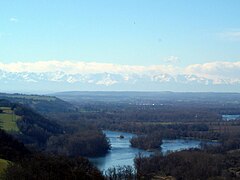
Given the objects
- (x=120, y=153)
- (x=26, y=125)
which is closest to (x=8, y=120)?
(x=26, y=125)

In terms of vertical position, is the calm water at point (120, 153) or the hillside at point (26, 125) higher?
the hillside at point (26, 125)

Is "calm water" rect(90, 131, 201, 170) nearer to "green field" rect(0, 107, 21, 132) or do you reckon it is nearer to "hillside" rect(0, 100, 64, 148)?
"hillside" rect(0, 100, 64, 148)

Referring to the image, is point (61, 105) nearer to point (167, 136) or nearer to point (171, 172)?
point (167, 136)

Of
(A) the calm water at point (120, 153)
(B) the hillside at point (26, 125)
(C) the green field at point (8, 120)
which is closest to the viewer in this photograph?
(A) the calm water at point (120, 153)

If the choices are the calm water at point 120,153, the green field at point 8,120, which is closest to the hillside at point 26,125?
the green field at point 8,120

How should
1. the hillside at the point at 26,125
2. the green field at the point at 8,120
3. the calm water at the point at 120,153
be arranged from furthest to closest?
the green field at the point at 8,120 < the hillside at the point at 26,125 < the calm water at the point at 120,153

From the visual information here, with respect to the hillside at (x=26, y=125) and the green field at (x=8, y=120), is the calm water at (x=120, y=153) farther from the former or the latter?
the green field at (x=8, y=120)

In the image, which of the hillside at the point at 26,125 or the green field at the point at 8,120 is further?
the green field at the point at 8,120

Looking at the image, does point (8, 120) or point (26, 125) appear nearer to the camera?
point (26, 125)

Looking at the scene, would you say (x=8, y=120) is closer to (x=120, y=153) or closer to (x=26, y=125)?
(x=26, y=125)
